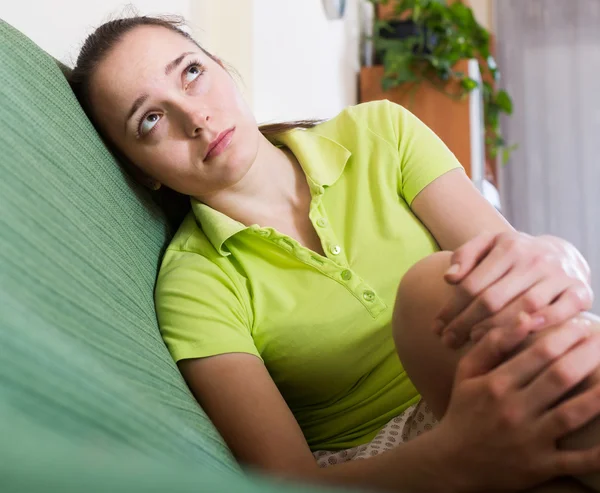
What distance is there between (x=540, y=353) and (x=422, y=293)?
135mm

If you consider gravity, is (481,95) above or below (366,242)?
below

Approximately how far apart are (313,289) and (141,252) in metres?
0.24

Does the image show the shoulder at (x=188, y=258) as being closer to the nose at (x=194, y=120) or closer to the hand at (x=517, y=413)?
the nose at (x=194, y=120)

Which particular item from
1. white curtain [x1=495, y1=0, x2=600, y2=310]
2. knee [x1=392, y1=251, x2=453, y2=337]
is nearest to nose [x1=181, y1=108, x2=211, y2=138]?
knee [x1=392, y1=251, x2=453, y2=337]

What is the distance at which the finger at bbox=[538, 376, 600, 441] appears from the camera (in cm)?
48

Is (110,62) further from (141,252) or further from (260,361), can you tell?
(260,361)

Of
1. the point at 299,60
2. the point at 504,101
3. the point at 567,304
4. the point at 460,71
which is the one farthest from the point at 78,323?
the point at 504,101

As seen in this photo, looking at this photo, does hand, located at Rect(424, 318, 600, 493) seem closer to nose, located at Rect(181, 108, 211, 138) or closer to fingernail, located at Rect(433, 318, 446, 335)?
fingernail, located at Rect(433, 318, 446, 335)

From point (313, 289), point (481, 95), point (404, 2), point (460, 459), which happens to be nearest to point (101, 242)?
point (313, 289)

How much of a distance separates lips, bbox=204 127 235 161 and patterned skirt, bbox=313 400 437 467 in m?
0.45

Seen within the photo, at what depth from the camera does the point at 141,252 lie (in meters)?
0.93

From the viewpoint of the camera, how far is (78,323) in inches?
21.4

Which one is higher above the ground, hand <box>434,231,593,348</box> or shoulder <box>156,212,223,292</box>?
hand <box>434,231,593,348</box>

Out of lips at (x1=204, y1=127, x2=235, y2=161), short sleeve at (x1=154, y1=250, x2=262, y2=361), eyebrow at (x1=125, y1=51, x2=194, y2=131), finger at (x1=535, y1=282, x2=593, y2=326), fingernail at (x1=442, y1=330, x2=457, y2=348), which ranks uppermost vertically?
eyebrow at (x1=125, y1=51, x2=194, y2=131)
